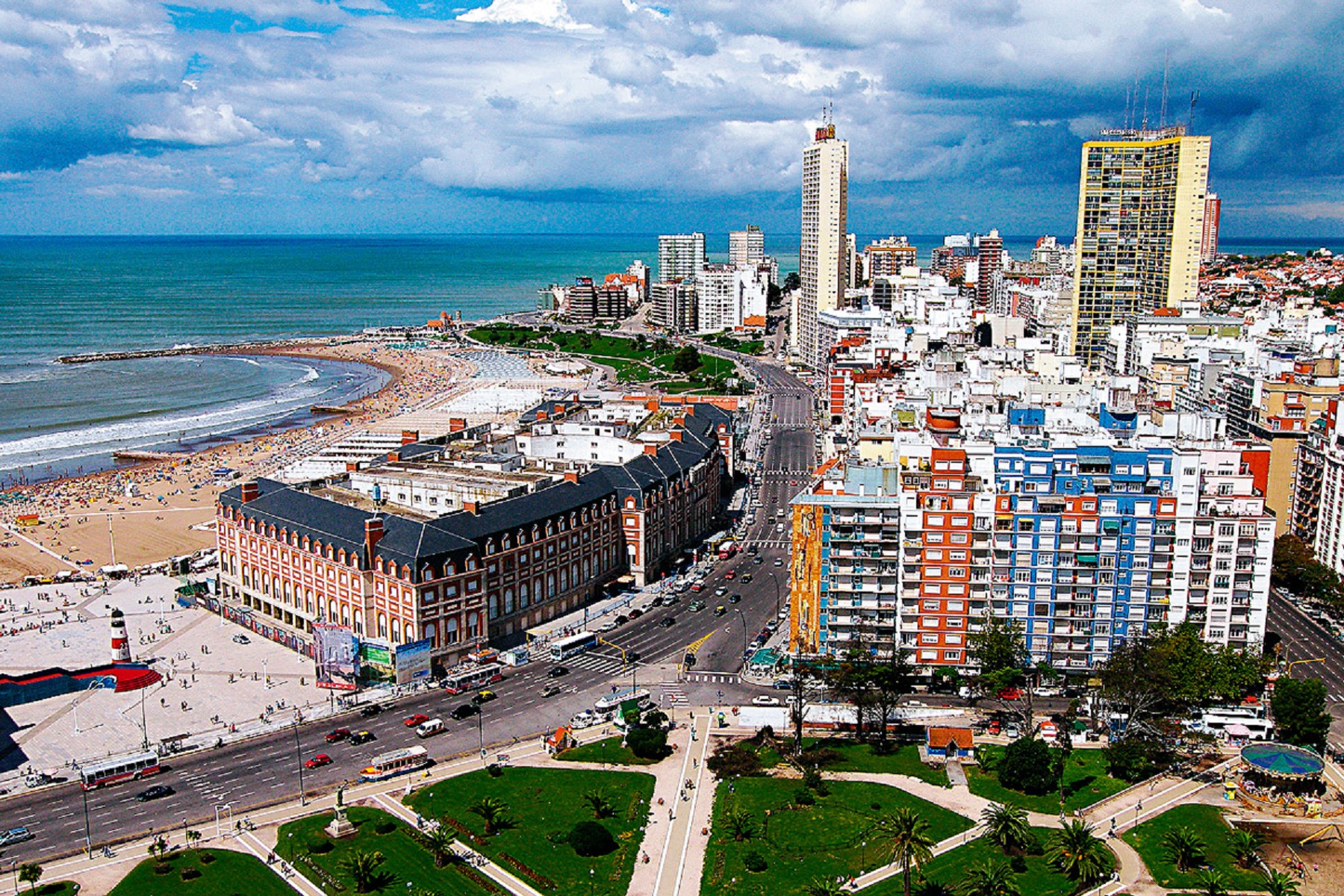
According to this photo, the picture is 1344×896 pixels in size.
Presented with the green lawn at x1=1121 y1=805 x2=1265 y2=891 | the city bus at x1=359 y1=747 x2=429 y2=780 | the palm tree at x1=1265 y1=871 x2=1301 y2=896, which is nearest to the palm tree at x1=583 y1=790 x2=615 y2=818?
the city bus at x1=359 y1=747 x2=429 y2=780

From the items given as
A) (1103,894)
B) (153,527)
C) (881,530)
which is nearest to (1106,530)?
(881,530)

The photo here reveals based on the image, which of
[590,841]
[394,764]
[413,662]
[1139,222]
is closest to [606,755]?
[590,841]

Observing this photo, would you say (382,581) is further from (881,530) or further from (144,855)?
(881,530)

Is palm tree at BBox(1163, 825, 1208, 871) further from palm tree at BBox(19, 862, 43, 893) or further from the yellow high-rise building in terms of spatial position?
the yellow high-rise building

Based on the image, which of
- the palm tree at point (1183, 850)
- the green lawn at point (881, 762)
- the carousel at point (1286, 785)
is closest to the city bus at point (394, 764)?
the green lawn at point (881, 762)

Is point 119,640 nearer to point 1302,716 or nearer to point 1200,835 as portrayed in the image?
point 1200,835

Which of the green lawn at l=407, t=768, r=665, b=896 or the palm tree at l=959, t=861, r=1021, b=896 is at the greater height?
the palm tree at l=959, t=861, r=1021, b=896
